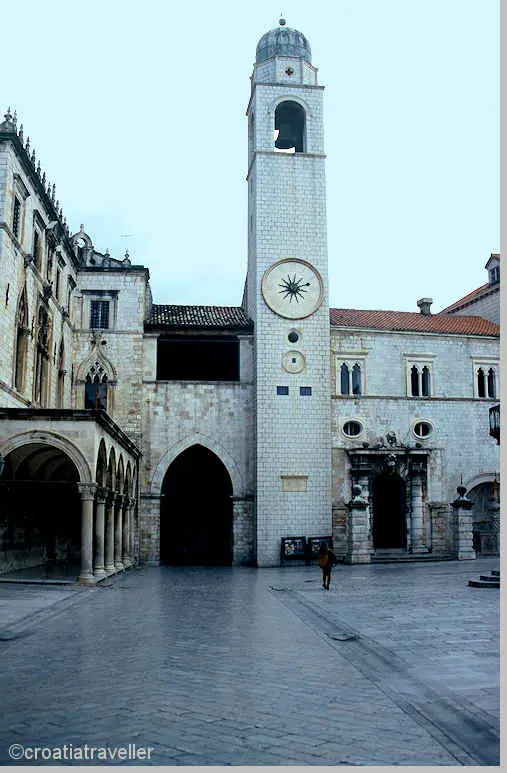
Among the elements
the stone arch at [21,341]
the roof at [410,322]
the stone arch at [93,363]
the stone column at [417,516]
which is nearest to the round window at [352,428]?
the stone column at [417,516]

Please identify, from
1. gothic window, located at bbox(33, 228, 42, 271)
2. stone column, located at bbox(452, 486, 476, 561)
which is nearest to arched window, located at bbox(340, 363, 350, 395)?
stone column, located at bbox(452, 486, 476, 561)

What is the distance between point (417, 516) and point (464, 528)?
216cm

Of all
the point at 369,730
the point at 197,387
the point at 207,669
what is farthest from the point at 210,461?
the point at 369,730

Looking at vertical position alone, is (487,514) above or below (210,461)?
below

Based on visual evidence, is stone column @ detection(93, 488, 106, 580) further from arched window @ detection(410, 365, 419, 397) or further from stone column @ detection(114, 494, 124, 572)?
arched window @ detection(410, 365, 419, 397)

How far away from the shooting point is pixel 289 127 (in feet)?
128

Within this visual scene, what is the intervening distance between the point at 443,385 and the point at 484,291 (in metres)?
9.83

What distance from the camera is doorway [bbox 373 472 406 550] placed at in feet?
118

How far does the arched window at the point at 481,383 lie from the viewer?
1478 inches

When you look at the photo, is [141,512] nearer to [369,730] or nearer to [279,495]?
[279,495]

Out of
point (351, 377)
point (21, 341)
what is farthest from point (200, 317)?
point (21, 341)

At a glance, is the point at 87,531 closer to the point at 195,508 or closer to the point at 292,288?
the point at 292,288

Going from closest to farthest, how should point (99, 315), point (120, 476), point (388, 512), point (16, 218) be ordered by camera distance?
1. point (16, 218)
2. point (120, 476)
3. point (99, 315)
4. point (388, 512)

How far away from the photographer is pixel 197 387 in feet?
113
